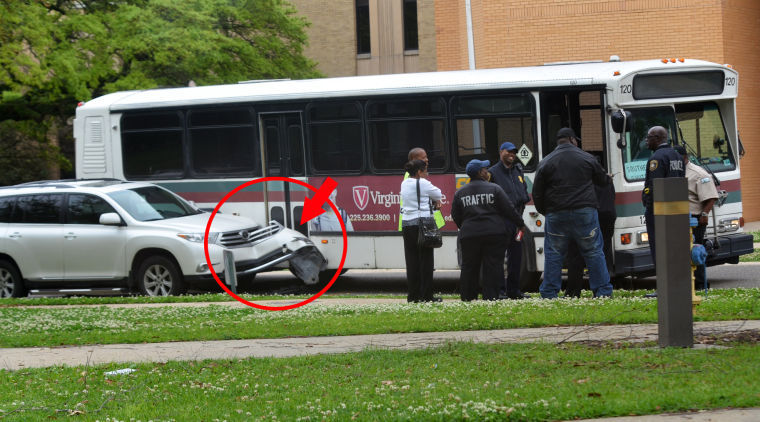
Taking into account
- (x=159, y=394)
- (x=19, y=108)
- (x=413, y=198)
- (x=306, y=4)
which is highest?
(x=306, y=4)

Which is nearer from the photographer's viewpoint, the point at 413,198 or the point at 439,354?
the point at 439,354

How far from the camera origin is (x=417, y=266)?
12.5 meters

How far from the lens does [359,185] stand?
15906 mm

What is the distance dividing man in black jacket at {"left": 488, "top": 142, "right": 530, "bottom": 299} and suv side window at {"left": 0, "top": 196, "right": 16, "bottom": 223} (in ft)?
25.6

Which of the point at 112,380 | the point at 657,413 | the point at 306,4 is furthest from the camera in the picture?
the point at 306,4

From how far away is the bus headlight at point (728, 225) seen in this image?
1458 cm

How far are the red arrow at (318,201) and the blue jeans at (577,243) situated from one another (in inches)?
204

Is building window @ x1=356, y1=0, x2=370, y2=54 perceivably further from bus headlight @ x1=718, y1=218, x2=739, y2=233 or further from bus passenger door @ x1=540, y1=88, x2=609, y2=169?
bus headlight @ x1=718, y1=218, x2=739, y2=233

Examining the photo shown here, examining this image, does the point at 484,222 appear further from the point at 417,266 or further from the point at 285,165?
the point at 285,165

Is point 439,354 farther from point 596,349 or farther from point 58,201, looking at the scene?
point 58,201

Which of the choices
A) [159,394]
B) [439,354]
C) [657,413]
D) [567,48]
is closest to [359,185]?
[439,354]

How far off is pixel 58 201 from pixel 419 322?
7.97 metres

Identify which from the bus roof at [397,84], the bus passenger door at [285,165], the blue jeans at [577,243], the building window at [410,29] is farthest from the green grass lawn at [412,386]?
the building window at [410,29]

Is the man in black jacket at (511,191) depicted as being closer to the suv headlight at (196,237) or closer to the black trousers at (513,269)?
the black trousers at (513,269)
